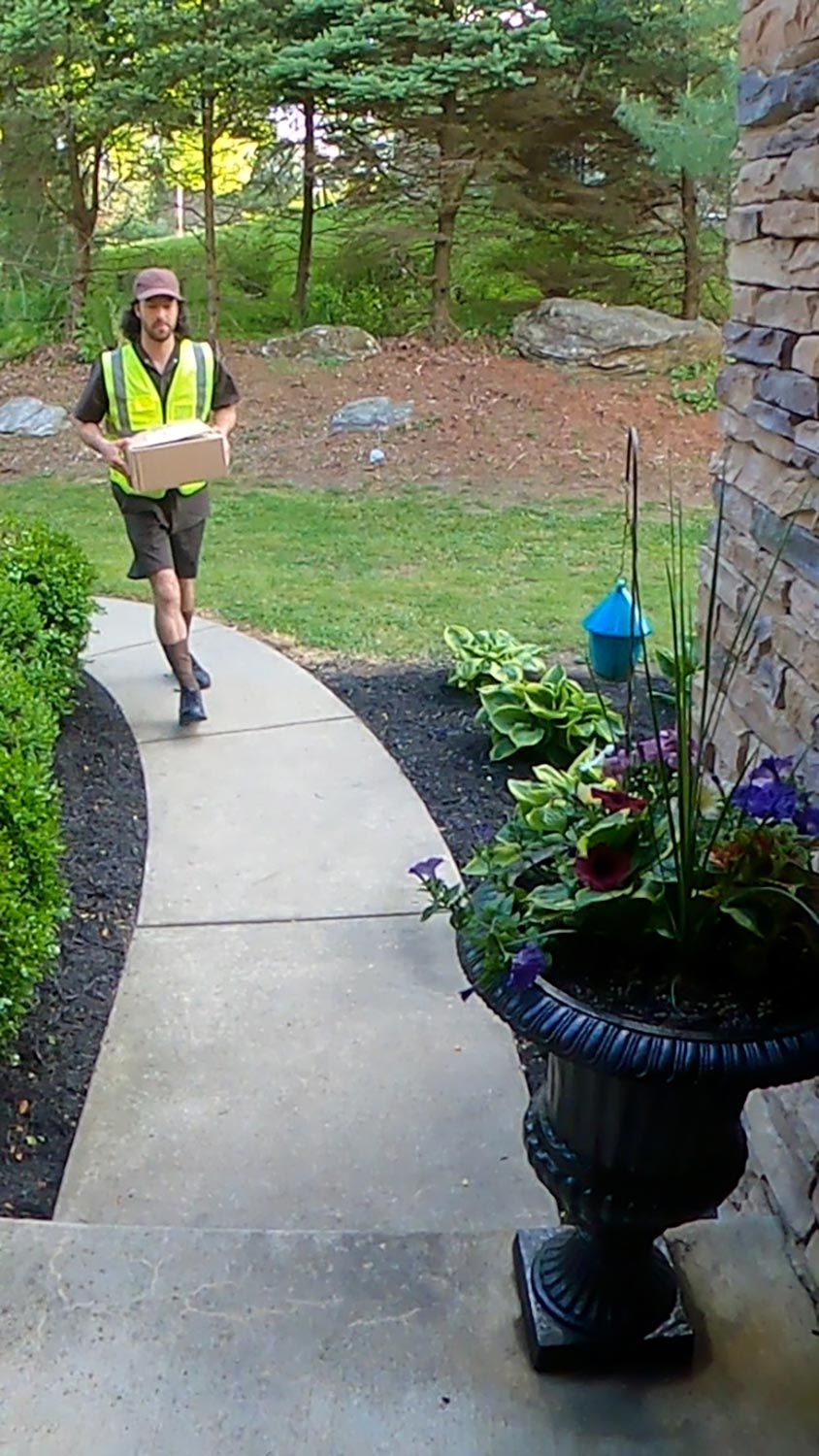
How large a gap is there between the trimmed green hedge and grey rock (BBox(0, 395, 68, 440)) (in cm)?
515

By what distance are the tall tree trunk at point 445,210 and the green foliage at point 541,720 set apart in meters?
7.32

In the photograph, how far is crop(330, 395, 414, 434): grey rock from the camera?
375 inches

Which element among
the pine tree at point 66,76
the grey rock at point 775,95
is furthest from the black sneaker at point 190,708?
the pine tree at point 66,76

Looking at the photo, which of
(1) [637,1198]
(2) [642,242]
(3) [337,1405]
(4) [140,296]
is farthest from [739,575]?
(2) [642,242]

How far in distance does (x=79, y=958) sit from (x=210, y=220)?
9385mm

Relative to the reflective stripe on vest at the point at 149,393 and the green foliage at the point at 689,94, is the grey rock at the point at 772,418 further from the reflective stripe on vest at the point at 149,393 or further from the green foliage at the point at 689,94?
the green foliage at the point at 689,94

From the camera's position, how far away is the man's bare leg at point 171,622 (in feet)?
14.2

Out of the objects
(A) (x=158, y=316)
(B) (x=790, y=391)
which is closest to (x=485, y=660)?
(A) (x=158, y=316)

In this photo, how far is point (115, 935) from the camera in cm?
311

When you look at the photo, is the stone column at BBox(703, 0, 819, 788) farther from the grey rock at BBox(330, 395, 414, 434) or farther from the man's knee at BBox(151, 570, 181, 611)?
the grey rock at BBox(330, 395, 414, 434)

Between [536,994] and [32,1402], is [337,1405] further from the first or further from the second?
[536,994]

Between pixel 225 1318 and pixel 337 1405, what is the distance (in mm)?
215

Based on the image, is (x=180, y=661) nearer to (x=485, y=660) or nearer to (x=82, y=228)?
(x=485, y=660)

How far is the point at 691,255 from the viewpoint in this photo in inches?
425
